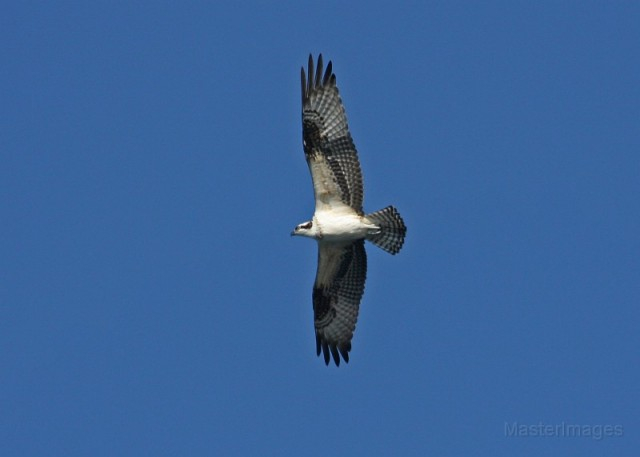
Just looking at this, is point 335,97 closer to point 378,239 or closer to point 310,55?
point 310,55

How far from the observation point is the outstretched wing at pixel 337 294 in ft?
75.8

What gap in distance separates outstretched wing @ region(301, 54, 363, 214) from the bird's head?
0.32 meters

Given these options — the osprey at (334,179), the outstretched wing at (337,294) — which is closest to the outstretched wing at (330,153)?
the osprey at (334,179)

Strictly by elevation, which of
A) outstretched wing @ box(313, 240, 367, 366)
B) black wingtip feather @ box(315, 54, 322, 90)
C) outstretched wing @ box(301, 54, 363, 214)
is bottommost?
outstretched wing @ box(313, 240, 367, 366)

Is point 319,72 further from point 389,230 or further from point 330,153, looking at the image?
point 389,230

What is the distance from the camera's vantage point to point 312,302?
23.8 metres

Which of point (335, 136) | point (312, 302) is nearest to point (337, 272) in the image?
point (312, 302)

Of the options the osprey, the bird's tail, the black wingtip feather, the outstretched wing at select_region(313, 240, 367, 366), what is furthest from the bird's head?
the black wingtip feather

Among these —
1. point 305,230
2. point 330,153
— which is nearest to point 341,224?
point 305,230

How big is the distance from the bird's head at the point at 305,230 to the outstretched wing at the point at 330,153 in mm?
323

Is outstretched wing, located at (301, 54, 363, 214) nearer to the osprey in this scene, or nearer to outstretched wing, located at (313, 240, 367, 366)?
the osprey

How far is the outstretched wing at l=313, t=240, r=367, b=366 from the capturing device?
23.1 metres

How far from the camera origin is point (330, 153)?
2222cm

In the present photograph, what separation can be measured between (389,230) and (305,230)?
135cm
